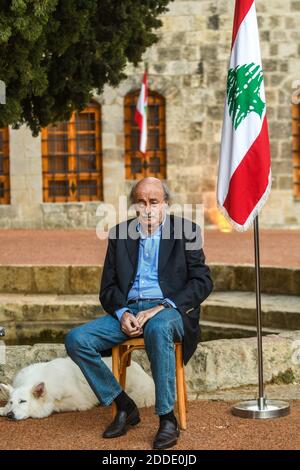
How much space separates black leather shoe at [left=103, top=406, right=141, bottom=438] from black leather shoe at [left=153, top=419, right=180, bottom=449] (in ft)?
0.75

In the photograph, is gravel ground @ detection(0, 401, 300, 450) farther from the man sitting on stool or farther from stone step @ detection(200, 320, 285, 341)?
stone step @ detection(200, 320, 285, 341)

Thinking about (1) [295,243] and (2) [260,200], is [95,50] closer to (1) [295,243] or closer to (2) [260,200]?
(2) [260,200]

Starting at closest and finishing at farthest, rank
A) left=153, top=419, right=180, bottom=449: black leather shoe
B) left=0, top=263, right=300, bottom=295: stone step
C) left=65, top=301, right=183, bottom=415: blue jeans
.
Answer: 1. left=153, top=419, right=180, bottom=449: black leather shoe
2. left=65, top=301, right=183, bottom=415: blue jeans
3. left=0, top=263, right=300, bottom=295: stone step

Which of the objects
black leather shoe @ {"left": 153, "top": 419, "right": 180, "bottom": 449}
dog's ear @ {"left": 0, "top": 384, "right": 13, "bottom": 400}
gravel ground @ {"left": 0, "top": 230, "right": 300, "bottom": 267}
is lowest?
black leather shoe @ {"left": 153, "top": 419, "right": 180, "bottom": 449}

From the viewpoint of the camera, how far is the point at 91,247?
13.3 meters

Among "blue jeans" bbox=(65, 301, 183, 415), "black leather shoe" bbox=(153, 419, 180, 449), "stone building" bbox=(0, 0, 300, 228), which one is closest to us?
"black leather shoe" bbox=(153, 419, 180, 449)

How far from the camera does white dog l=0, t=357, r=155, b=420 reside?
16.3 feet

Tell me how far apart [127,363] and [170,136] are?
1304 centimetres

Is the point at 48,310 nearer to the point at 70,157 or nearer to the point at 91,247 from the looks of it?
the point at 91,247

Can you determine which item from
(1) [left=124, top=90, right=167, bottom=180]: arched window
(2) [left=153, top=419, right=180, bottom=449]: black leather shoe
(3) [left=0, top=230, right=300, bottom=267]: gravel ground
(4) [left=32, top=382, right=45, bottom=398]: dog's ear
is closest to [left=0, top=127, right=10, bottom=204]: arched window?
(3) [left=0, top=230, right=300, bottom=267]: gravel ground

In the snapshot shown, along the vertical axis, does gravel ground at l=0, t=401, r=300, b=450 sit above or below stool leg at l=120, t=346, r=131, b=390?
below

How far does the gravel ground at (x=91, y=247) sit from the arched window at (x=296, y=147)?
A: 1338mm

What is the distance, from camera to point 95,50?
914 cm

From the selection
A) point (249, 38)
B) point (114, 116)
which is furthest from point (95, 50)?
point (114, 116)
